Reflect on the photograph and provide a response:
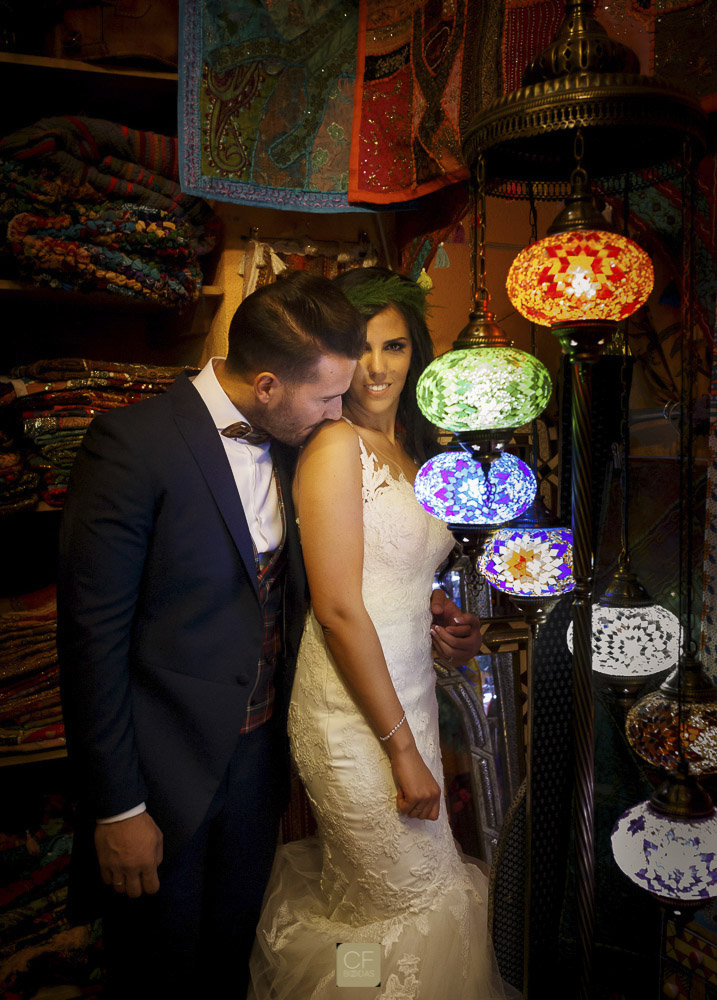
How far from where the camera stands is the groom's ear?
1.58 meters

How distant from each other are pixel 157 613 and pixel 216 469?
341 mm

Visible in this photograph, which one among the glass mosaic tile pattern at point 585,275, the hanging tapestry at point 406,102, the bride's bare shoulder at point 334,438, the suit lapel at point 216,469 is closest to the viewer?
the glass mosaic tile pattern at point 585,275

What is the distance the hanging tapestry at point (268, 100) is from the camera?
201cm

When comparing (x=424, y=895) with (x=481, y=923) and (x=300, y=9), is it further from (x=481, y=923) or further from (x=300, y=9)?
(x=300, y=9)

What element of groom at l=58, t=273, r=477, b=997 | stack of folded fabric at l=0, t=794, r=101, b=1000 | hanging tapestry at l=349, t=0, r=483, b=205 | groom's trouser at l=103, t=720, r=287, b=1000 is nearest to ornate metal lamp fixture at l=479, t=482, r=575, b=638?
groom at l=58, t=273, r=477, b=997

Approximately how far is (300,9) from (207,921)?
2.57 meters

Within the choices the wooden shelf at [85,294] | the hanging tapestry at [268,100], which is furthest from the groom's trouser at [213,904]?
the hanging tapestry at [268,100]

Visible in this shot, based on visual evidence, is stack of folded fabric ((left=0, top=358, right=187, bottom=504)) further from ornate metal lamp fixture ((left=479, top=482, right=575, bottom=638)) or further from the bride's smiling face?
ornate metal lamp fixture ((left=479, top=482, right=575, bottom=638))

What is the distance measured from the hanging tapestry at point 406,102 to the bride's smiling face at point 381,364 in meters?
0.53

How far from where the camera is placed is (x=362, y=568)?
1.61 m

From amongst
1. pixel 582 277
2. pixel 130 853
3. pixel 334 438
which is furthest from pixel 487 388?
pixel 130 853

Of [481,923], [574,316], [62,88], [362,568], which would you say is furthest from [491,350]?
[62,88]

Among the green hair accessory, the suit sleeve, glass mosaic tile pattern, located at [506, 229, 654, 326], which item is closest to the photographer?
glass mosaic tile pattern, located at [506, 229, 654, 326]

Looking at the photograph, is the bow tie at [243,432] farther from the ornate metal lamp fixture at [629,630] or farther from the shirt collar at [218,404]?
the ornate metal lamp fixture at [629,630]
